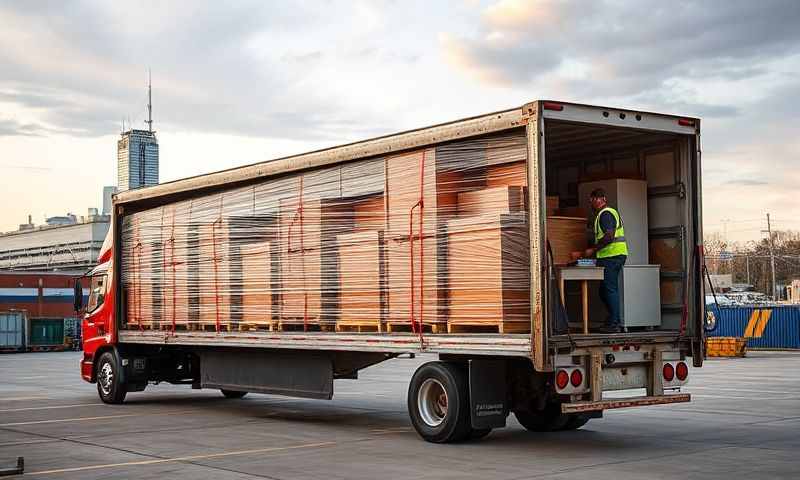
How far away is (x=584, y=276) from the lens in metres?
11.0

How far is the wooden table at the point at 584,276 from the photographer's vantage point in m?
10.8

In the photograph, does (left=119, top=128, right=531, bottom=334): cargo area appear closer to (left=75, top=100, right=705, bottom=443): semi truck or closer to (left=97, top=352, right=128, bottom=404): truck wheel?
(left=75, top=100, right=705, bottom=443): semi truck

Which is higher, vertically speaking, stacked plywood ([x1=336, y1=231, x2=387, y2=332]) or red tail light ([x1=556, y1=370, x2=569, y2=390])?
stacked plywood ([x1=336, y1=231, x2=387, y2=332])

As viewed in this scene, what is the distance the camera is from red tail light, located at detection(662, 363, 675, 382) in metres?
11.5

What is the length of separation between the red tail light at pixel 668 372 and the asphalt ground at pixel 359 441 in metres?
0.75

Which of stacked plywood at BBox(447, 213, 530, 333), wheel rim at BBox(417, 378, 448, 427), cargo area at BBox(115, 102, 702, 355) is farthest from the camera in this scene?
wheel rim at BBox(417, 378, 448, 427)

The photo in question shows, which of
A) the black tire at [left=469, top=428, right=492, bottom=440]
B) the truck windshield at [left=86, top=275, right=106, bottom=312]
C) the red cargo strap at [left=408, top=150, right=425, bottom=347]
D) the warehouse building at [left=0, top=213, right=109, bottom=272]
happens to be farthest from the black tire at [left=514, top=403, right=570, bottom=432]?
the warehouse building at [left=0, top=213, right=109, bottom=272]

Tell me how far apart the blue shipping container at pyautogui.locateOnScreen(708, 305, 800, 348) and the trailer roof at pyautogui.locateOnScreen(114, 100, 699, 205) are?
82.7 feet

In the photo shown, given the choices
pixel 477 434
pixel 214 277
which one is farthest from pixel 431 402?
pixel 214 277

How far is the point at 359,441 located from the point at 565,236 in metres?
3.46

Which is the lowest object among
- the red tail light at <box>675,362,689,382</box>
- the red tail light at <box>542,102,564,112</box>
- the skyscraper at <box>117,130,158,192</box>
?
the red tail light at <box>675,362,689,382</box>

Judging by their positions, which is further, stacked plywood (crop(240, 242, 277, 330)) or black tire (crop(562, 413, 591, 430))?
stacked plywood (crop(240, 242, 277, 330))

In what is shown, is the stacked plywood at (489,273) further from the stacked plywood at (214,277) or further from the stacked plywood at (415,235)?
the stacked plywood at (214,277)

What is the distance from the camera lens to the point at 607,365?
1098cm
